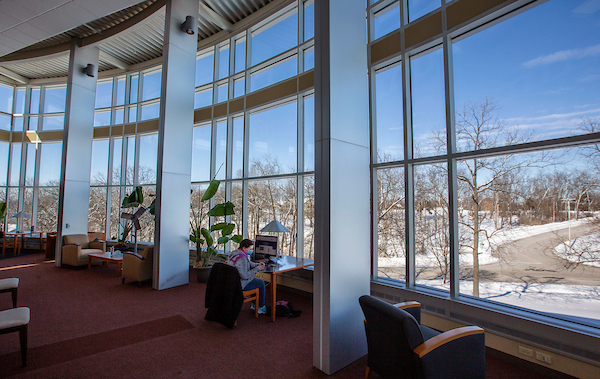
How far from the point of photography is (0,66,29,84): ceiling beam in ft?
32.0

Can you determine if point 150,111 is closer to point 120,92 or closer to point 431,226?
point 120,92

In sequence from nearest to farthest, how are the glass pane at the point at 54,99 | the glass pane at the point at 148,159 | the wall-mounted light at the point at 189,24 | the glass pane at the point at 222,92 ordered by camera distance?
the wall-mounted light at the point at 189,24, the glass pane at the point at 222,92, the glass pane at the point at 148,159, the glass pane at the point at 54,99

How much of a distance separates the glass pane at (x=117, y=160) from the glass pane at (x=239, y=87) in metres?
4.73

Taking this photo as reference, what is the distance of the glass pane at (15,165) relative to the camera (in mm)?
10211

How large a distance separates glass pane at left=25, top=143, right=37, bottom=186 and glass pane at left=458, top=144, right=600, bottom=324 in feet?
43.1

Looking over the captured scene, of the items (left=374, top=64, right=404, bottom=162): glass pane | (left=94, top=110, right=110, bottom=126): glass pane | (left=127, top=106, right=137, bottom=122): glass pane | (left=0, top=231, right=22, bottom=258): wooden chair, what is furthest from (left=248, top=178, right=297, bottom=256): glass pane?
(left=0, top=231, right=22, bottom=258): wooden chair

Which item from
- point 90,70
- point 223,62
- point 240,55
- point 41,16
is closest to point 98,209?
point 90,70

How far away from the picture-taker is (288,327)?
150 inches

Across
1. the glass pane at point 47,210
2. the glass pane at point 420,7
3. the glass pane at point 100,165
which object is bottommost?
the glass pane at point 47,210

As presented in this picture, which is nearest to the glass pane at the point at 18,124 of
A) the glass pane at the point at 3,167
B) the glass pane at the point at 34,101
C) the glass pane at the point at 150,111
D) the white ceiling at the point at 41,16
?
the glass pane at the point at 34,101

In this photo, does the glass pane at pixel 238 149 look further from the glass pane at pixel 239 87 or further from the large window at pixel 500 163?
the large window at pixel 500 163

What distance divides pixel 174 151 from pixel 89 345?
3.68m

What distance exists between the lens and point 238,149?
692 centimetres

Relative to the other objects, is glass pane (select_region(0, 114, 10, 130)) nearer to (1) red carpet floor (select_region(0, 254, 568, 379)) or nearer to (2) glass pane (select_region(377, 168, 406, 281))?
(1) red carpet floor (select_region(0, 254, 568, 379))
